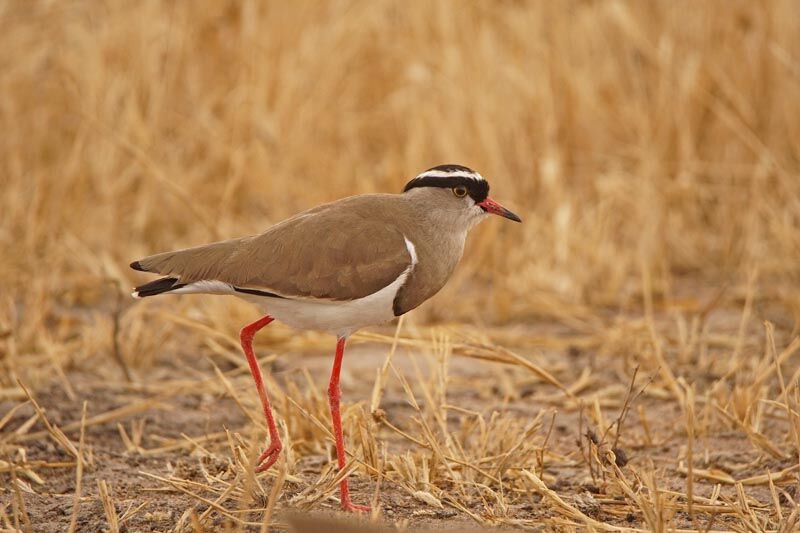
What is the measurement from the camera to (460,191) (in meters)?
3.91

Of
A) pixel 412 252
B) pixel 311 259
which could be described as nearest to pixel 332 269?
pixel 311 259

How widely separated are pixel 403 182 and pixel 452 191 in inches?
118

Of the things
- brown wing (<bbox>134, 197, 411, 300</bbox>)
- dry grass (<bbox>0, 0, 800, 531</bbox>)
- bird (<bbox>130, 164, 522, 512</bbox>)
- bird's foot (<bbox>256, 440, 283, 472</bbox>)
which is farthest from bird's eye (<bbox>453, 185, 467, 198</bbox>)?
bird's foot (<bbox>256, 440, 283, 472</bbox>)

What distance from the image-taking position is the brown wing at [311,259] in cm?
354

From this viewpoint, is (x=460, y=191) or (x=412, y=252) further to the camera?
(x=460, y=191)

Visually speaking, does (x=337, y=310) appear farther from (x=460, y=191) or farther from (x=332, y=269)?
(x=460, y=191)

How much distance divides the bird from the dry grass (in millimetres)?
475

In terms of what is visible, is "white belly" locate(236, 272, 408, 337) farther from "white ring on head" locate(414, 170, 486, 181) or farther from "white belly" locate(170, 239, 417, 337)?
"white ring on head" locate(414, 170, 486, 181)

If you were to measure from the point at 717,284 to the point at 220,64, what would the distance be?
3.34 meters

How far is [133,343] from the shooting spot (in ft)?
16.9

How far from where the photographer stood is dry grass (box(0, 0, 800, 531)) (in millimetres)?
4375

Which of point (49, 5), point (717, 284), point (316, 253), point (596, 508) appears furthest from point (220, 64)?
point (596, 508)

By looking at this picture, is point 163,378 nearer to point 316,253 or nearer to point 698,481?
point 316,253

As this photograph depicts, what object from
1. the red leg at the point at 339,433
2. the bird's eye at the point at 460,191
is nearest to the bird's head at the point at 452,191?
the bird's eye at the point at 460,191
